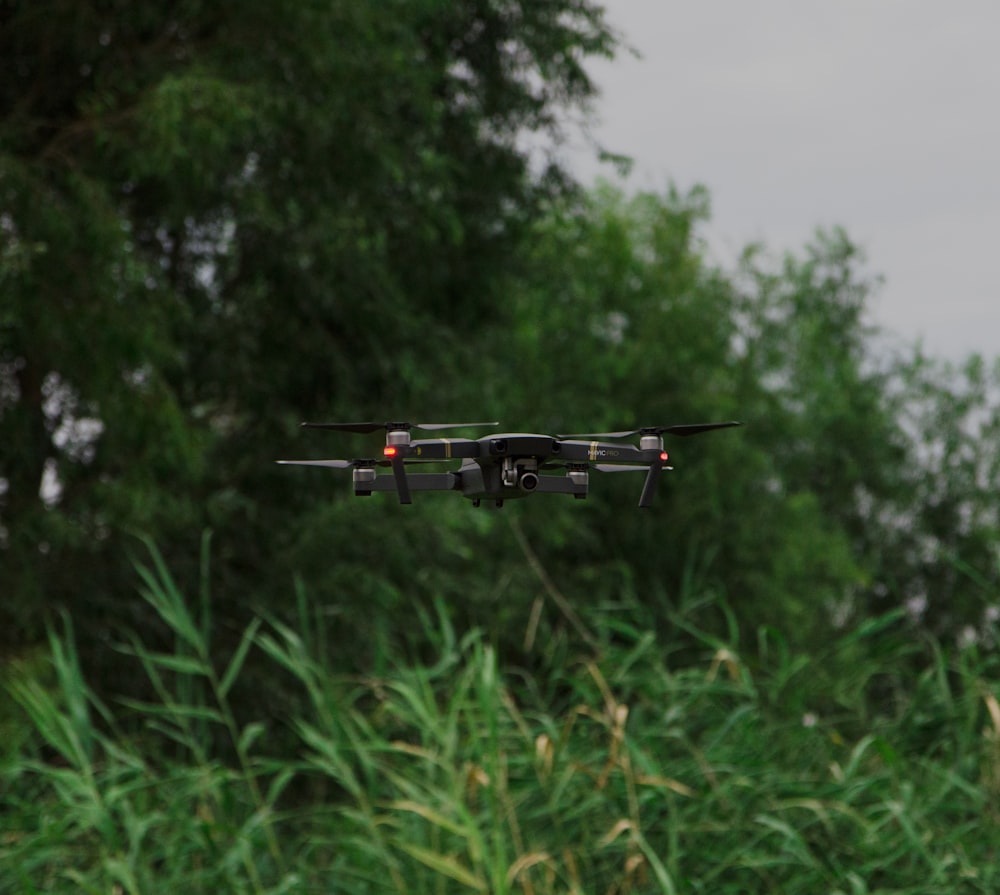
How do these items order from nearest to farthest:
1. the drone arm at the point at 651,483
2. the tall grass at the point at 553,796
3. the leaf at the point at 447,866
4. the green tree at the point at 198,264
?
the drone arm at the point at 651,483
the leaf at the point at 447,866
the tall grass at the point at 553,796
the green tree at the point at 198,264

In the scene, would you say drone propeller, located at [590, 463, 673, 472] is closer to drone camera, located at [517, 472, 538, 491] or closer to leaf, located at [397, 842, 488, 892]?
drone camera, located at [517, 472, 538, 491]

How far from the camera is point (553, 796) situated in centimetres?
582

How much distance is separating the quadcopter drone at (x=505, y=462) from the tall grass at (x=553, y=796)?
356 centimetres

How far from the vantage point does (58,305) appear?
505 inches

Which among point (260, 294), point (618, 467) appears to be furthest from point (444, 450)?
point (260, 294)

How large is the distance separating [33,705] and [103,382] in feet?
23.8

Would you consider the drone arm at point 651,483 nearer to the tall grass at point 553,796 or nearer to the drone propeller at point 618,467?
the drone propeller at point 618,467

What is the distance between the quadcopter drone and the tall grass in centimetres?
356

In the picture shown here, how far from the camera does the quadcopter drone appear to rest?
74.9 inches

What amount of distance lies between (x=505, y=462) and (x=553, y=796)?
407 centimetres

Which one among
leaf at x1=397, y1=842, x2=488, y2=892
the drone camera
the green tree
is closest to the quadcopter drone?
the drone camera

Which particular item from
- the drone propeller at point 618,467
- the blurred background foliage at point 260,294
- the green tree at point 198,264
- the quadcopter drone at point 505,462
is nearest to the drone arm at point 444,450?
the quadcopter drone at point 505,462

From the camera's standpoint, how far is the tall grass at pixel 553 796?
578 centimetres

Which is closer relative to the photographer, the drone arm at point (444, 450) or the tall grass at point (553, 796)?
the drone arm at point (444, 450)
